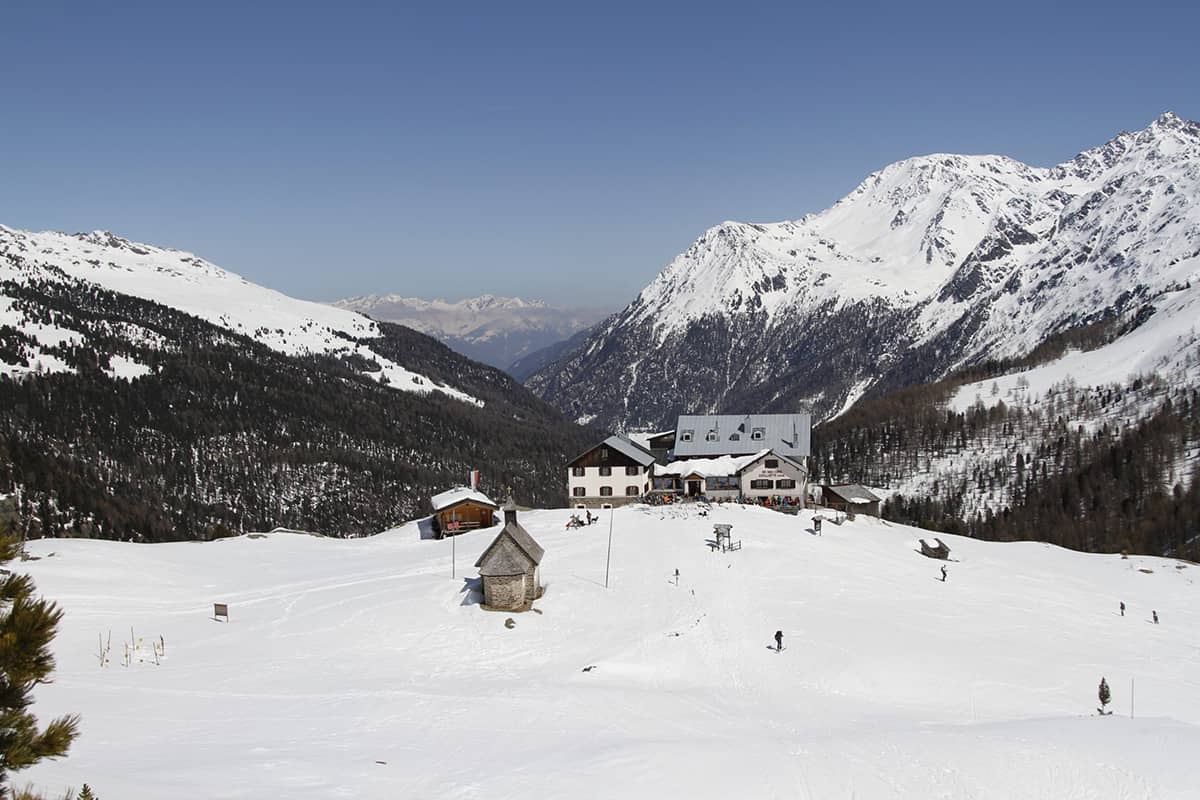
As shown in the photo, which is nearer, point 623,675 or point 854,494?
point 623,675

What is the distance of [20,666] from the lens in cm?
1319

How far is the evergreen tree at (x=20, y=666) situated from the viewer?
13.0 meters

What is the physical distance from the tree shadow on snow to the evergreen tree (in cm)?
3863

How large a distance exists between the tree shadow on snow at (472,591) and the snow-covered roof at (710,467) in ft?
146

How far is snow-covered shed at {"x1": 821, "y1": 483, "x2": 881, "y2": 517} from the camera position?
343 ft

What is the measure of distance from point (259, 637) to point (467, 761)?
72.6 feet

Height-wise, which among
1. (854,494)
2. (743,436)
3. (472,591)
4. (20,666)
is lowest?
(472,591)

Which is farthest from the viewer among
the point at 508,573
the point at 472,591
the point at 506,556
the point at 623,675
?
the point at 472,591

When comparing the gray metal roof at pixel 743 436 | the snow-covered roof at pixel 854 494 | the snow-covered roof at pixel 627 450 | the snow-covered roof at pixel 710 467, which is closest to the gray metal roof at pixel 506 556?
the snow-covered roof at pixel 627 450

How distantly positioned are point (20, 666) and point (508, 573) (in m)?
37.7

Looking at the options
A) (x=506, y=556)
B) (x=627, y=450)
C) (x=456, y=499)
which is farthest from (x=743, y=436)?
(x=506, y=556)

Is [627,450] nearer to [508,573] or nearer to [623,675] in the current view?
[508,573]

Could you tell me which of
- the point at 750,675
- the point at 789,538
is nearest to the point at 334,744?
the point at 750,675

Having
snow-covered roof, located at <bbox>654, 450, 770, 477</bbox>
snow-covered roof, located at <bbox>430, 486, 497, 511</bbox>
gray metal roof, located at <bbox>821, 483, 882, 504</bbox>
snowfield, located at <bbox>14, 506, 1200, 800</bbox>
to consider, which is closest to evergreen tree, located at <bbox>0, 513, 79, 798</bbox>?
snowfield, located at <bbox>14, 506, 1200, 800</bbox>
